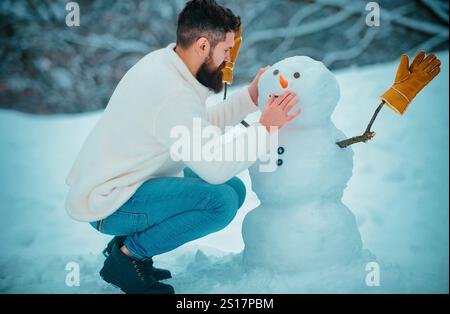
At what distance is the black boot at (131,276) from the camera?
128cm

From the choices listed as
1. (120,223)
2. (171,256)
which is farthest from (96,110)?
(120,223)

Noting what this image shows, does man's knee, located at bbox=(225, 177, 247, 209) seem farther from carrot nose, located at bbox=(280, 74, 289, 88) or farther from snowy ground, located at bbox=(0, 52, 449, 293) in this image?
carrot nose, located at bbox=(280, 74, 289, 88)

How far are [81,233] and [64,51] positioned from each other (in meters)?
1.78

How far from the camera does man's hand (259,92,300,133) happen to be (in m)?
1.23

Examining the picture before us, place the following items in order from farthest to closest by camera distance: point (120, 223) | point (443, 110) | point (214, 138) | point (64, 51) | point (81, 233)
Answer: point (64, 51), point (443, 110), point (81, 233), point (120, 223), point (214, 138)

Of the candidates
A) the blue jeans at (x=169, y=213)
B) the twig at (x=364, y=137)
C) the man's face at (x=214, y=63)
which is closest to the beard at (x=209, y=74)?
the man's face at (x=214, y=63)

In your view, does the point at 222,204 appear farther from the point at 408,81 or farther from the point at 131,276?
the point at 408,81

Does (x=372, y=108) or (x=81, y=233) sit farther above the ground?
(x=372, y=108)

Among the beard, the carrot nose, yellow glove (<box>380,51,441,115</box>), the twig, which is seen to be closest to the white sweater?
the beard

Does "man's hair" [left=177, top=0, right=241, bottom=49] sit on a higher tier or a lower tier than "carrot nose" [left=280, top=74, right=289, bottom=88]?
higher

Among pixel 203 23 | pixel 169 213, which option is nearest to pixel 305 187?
pixel 169 213

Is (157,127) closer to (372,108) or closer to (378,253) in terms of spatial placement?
(378,253)
